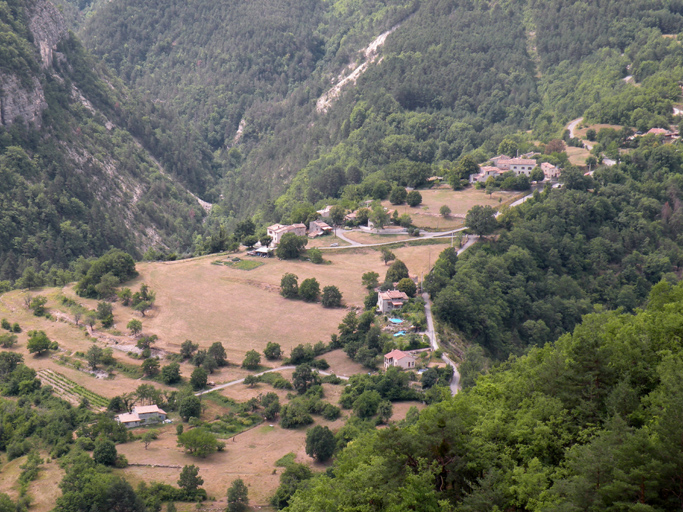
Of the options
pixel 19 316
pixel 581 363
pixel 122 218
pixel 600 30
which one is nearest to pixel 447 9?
pixel 600 30

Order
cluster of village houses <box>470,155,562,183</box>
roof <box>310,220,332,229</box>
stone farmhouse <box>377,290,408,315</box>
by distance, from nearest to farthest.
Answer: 1. stone farmhouse <box>377,290,408,315</box>
2. roof <box>310,220,332,229</box>
3. cluster of village houses <box>470,155,562,183</box>

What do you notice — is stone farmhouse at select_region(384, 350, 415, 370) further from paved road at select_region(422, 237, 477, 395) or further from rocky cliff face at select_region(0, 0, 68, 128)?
rocky cliff face at select_region(0, 0, 68, 128)

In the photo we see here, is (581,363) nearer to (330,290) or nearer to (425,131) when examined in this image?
(330,290)

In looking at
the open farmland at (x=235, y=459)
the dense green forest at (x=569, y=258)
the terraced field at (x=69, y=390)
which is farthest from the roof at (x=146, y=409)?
the dense green forest at (x=569, y=258)

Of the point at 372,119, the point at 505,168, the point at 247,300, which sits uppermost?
the point at 372,119

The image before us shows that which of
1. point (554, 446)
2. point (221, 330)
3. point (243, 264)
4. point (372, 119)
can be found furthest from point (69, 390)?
point (372, 119)

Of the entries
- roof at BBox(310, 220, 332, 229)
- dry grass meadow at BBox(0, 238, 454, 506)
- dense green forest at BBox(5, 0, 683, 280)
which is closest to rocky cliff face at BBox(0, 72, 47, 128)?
dense green forest at BBox(5, 0, 683, 280)

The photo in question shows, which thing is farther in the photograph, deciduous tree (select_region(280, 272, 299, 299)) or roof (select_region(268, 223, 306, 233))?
roof (select_region(268, 223, 306, 233))

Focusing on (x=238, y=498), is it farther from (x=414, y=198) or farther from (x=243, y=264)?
(x=414, y=198)
